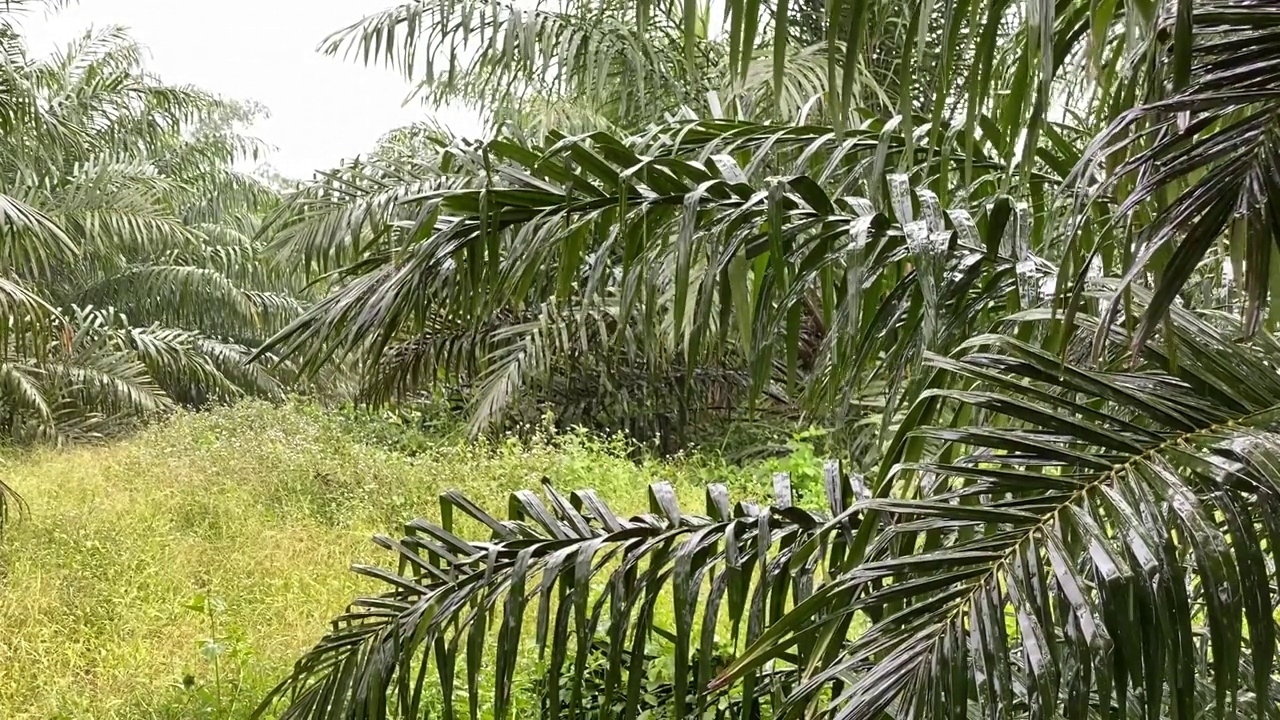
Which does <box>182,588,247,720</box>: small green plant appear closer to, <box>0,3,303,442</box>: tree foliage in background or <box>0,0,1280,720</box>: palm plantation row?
<box>0,0,1280,720</box>: palm plantation row

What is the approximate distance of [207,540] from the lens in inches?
112

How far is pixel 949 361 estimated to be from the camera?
488 millimetres

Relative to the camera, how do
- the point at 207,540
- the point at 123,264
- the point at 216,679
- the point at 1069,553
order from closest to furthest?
the point at 1069,553 < the point at 216,679 < the point at 207,540 < the point at 123,264

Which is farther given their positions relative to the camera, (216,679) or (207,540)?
(207,540)

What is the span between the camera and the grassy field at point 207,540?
6.21 feet

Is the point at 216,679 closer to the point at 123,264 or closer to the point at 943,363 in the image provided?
the point at 943,363

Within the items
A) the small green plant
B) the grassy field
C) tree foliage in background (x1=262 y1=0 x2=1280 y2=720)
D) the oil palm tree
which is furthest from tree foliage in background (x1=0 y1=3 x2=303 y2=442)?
the oil palm tree

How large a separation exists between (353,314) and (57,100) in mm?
5103

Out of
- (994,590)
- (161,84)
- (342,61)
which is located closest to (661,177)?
(994,590)

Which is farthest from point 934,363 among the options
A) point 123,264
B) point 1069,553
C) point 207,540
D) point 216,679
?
point 123,264

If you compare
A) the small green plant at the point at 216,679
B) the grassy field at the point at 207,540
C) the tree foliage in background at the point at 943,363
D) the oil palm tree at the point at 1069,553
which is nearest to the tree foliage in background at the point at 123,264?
the grassy field at the point at 207,540

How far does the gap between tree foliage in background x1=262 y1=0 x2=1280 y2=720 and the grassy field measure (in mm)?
608

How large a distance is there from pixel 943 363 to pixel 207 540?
9.35 ft

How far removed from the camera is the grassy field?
1892 millimetres
